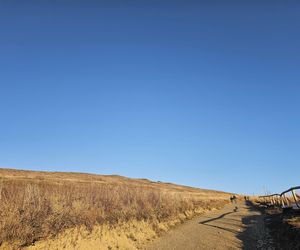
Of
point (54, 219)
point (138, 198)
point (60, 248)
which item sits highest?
point (138, 198)

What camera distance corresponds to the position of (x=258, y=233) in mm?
18438

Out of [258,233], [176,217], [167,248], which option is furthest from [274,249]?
[176,217]

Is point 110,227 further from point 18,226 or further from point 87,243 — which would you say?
point 18,226

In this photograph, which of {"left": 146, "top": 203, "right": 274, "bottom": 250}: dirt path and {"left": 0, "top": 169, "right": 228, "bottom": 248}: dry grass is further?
{"left": 146, "top": 203, "right": 274, "bottom": 250}: dirt path

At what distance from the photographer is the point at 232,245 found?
1486 centimetres

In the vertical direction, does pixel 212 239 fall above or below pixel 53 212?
below

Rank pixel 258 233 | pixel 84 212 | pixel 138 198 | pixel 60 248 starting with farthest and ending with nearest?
pixel 138 198 < pixel 258 233 < pixel 84 212 < pixel 60 248

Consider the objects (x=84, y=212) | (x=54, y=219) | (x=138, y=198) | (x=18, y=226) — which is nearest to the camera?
(x=18, y=226)

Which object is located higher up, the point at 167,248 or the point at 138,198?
the point at 138,198

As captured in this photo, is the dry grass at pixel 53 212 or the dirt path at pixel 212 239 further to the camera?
the dirt path at pixel 212 239

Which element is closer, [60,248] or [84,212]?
[60,248]

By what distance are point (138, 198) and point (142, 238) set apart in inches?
347

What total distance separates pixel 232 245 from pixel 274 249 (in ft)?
6.40

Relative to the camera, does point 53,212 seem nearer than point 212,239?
Yes
